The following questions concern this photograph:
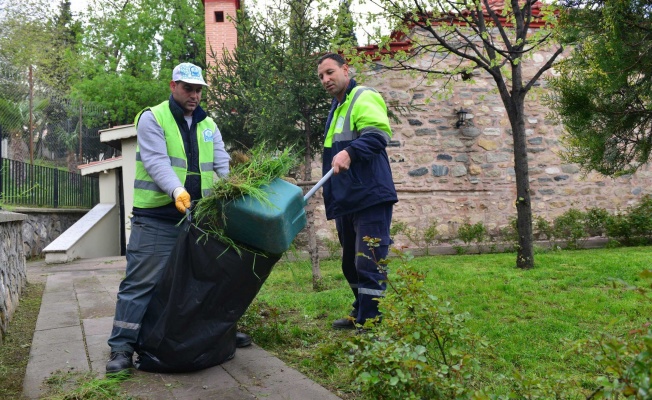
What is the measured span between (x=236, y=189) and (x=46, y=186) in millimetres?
10807

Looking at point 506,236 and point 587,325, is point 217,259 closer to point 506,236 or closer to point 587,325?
point 587,325

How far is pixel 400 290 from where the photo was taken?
2305mm

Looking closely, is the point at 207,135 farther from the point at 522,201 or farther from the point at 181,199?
the point at 522,201

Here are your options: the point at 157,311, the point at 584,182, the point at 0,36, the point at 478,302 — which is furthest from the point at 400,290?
the point at 0,36

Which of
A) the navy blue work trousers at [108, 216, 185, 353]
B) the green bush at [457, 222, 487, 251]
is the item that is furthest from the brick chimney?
the navy blue work trousers at [108, 216, 185, 353]

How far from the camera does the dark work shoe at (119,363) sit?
115 inches

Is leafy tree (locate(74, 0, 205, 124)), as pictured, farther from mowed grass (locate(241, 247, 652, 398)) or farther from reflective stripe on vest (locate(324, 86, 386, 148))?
reflective stripe on vest (locate(324, 86, 386, 148))

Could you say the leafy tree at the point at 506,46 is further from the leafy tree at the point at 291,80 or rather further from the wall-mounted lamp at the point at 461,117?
the wall-mounted lamp at the point at 461,117

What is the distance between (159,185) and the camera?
3.06 m

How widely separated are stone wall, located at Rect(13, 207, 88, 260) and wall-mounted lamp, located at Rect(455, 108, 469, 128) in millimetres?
7856

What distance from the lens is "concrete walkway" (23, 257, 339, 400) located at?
2.69 meters

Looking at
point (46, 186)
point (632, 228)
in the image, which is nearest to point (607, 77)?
point (632, 228)

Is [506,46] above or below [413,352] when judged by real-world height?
above

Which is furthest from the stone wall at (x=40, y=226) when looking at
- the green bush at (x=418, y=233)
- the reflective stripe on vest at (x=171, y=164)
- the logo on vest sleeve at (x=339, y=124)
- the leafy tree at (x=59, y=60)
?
the leafy tree at (x=59, y=60)
